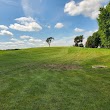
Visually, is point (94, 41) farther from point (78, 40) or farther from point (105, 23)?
point (105, 23)

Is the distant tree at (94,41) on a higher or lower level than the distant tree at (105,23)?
lower

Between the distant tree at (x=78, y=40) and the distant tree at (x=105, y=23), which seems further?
the distant tree at (x=78, y=40)

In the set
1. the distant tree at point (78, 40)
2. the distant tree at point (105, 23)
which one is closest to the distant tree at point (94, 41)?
the distant tree at point (78, 40)

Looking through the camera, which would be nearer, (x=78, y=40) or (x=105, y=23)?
(x=105, y=23)

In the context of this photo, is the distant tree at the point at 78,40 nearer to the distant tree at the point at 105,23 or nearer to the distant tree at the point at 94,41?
the distant tree at the point at 94,41

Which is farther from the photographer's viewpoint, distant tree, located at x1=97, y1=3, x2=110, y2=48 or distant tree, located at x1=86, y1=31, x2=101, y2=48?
distant tree, located at x1=86, y1=31, x2=101, y2=48

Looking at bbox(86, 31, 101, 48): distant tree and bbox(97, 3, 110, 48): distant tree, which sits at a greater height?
bbox(97, 3, 110, 48): distant tree

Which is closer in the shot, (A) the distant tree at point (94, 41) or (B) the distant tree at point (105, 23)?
(B) the distant tree at point (105, 23)

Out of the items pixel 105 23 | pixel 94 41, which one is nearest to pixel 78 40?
pixel 94 41

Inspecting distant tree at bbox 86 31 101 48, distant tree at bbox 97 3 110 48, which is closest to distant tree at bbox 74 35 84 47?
distant tree at bbox 86 31 101 48

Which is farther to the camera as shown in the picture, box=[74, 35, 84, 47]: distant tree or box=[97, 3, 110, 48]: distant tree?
box=[74, 35, 84, 47]: distant tree

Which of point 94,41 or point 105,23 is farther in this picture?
point 94,41

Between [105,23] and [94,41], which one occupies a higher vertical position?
[105,23]

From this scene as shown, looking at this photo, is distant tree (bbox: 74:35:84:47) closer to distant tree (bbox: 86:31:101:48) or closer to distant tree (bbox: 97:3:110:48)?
distant tree (bbox: 86:31:101:48)
